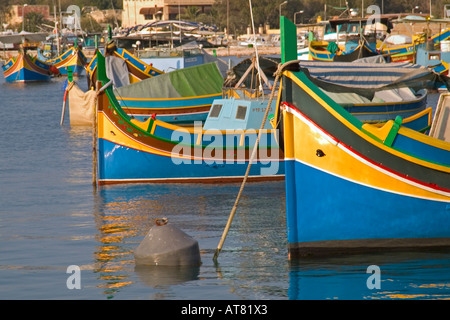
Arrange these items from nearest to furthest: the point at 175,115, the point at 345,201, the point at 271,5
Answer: the point at 345,201 < the point at 175,115 < the point at 271,5

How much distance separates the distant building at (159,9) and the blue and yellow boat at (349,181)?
105m

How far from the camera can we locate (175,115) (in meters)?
29.1

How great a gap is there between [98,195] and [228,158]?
9.73 feet

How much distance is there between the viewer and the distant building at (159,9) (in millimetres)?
117625

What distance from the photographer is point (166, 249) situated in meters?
10.7

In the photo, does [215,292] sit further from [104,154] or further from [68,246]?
[104,154]

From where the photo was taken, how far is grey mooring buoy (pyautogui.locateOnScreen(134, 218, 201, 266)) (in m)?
10.7

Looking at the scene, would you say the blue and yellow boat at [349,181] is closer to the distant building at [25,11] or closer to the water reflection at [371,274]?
the water reflection at [371,274]

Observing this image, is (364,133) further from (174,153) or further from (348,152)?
(174,153)

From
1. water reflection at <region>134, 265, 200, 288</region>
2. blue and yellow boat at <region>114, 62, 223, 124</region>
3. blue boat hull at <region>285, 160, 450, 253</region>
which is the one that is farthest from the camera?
blue and yellow boat at <region>114, 62, 223, 124</region>

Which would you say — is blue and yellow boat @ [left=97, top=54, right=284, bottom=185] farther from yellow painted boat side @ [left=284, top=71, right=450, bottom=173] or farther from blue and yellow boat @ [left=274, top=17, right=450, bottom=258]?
yellow painted boat side @ [left=284, top=71, right=450, bottom=173]

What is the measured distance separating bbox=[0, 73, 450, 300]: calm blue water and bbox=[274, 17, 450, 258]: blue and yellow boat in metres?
0.40

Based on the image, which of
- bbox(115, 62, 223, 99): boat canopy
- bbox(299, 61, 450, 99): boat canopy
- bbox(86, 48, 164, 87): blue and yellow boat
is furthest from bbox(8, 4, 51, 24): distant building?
bbox(299, 61, 450, 99): boat canopy
